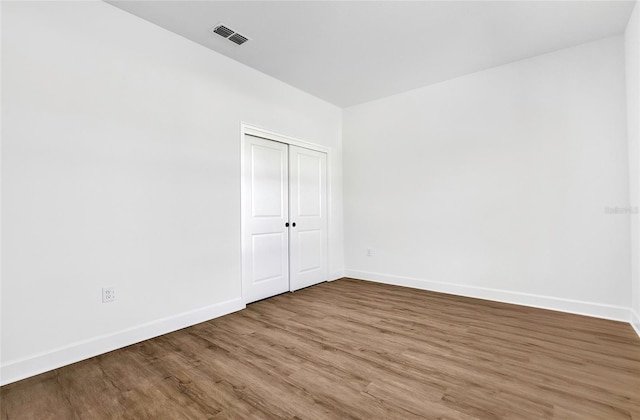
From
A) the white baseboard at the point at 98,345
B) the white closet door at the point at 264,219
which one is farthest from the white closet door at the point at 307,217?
the white baseboard at the point at 98,345

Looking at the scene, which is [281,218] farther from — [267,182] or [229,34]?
[229,34]

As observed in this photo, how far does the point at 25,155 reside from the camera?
Result: 6.67 ft

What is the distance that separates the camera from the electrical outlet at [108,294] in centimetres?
237

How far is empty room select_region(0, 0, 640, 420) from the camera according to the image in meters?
1.92

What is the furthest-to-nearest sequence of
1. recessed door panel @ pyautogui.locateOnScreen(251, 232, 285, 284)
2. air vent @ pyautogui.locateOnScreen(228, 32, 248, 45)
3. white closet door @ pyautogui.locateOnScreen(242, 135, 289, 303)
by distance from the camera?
recessed door panel @ pyautogui.locateOnScreen(251, 232, 285, 284) → white closet door @ pyautogui.locateOnScreen(242, 135, 289, 303) → air vent @ pyautogui.locateOnScreen(228, 32, 248, 45)

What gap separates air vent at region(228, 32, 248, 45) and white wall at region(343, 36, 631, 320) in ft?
7.95

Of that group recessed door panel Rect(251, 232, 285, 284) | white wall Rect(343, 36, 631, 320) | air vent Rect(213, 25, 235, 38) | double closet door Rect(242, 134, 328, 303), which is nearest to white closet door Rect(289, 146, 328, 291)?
→ double closet door Rect(242, 134, 328, 303)

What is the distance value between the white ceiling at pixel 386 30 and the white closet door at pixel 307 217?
4.24ft

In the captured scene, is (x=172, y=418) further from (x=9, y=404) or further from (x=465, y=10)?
(x=465, y=10)

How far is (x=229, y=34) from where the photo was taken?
2.87 metres

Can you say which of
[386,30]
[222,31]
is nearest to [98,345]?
[222,31]

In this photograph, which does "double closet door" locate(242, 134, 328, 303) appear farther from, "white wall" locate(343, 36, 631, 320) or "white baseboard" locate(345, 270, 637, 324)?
"white baseboard" locate(345, 270, 637, 324)

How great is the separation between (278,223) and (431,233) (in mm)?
2207

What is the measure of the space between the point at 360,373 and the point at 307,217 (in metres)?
2.72
